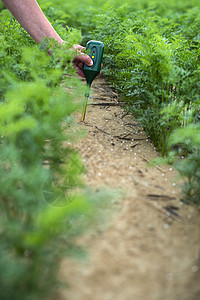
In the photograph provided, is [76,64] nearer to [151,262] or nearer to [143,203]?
[143,203]

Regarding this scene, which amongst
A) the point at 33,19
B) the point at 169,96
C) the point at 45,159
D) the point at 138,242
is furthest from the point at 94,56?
the point at 138,242

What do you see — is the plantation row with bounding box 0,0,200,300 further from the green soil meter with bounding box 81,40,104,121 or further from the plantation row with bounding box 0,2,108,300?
the green soil meter with bounding box 81,40,104,121

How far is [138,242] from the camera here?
6.03 feet

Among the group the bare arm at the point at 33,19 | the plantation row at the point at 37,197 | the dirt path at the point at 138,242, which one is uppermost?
the bare arm at the point at 33,19

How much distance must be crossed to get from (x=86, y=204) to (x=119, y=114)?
2.32 meters

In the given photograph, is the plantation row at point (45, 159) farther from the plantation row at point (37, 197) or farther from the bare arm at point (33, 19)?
the bare arm at point (33, 19)

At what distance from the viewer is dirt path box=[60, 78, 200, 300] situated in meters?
1.59

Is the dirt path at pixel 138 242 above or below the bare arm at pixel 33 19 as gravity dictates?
below

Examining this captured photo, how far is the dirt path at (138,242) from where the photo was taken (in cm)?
159

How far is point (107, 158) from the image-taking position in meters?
2.62

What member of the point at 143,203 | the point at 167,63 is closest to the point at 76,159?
the point at 143,203

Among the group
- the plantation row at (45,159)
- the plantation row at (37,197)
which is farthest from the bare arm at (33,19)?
the plantation row at (37,197)

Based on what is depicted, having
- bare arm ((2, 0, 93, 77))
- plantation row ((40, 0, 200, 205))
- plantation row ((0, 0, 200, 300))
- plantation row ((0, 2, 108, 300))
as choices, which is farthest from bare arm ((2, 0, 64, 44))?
plantation row ((40, 0, 200, 205))

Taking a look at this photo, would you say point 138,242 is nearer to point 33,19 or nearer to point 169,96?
point 169,96
